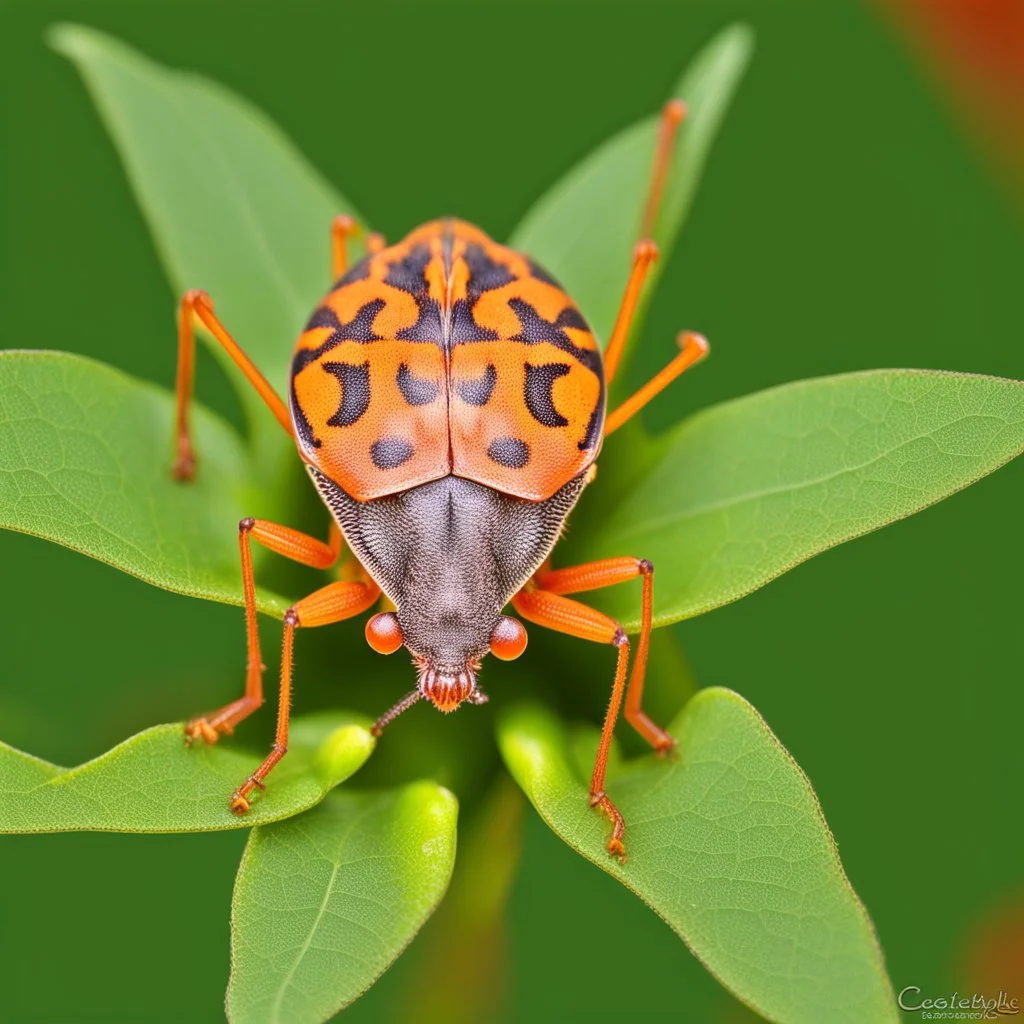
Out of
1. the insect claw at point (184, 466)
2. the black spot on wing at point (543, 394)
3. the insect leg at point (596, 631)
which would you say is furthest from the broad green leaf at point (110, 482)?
the black spot on wing at point (543, 394)

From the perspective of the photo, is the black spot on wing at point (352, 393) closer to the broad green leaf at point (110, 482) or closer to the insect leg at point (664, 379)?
the broad green leaf at point (110, 482)

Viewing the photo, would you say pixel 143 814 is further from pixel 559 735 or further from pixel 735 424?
pixel 735 424

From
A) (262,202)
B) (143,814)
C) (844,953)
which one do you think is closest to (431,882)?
(143,814)

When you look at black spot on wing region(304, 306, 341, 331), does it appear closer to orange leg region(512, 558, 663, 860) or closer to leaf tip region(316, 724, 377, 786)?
orange leg region(512, 558, 663, 860)

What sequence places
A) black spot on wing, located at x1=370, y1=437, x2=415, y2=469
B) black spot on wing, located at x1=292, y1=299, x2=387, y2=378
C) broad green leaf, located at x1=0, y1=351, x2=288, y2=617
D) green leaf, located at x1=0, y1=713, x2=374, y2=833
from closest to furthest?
green leaf, located at x1=0, y1=713, x2=374, y2=833
broad green leaf, located at x1=0, y1=351, x2=288, y2=617
black spot on wing, located at x1=370, y1=437, x2=415, y2=469
black spot on wing, located at x1=292, y1=299, x2=387, y2=378

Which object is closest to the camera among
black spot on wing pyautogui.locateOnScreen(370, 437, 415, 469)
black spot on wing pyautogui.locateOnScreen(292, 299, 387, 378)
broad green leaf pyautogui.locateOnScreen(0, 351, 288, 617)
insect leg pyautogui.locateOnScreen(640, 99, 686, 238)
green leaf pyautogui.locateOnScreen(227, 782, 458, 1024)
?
green leaf pyautogui.locateOnScreen(227, 782, 458, 1024)

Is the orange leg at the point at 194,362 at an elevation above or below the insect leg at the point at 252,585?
above

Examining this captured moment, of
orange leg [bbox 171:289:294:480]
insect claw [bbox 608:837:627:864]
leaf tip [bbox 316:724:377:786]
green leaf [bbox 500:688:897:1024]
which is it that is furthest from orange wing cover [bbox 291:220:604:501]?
insect claw [bbox 608:837:627:864]
